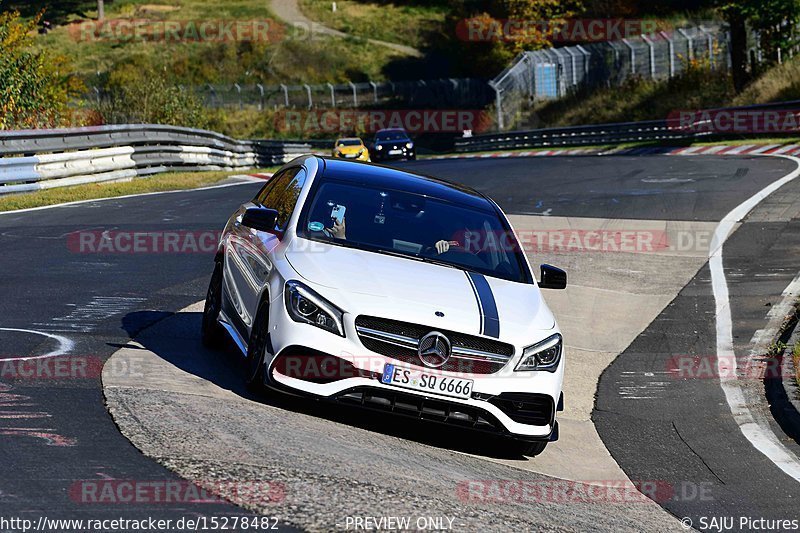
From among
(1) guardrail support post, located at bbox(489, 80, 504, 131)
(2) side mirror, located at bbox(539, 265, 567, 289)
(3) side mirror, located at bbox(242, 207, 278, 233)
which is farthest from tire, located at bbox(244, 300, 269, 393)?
(1) guardrail support post, located at bbox(489, 80, 504, 131)

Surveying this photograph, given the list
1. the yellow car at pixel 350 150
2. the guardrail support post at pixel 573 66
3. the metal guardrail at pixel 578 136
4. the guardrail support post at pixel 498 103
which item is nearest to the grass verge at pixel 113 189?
the yellow car at pixel 350 150

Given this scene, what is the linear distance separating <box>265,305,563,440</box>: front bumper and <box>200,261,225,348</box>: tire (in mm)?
1942

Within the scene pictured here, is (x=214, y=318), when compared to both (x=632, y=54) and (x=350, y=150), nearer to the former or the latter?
(x=350, y=150)

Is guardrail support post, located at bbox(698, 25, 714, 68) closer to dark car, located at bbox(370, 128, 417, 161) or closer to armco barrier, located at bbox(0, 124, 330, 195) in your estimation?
dark car, located at bbox(370, 128, 417, 161)

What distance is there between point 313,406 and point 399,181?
2054 mm

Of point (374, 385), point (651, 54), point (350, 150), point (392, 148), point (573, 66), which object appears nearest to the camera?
point (374, 385)

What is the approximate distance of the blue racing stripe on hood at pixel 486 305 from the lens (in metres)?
7.46

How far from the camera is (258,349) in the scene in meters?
7.74

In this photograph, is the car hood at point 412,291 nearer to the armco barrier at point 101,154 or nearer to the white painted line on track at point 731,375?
the white painted line on track at point 731,375

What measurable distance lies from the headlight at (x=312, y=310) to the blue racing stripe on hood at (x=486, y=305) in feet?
2.95

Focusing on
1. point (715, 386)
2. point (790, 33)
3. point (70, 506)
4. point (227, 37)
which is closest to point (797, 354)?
point (715, 386)

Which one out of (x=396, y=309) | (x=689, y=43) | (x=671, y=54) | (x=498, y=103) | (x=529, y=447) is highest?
(x=396, y=309)

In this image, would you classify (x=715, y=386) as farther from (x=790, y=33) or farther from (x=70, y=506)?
(x=790, y=33)

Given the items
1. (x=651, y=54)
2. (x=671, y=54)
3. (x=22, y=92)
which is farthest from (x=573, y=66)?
(x=22, y=92)
